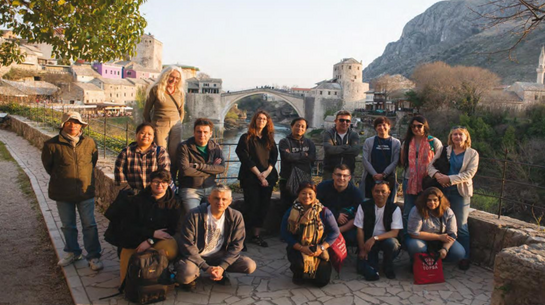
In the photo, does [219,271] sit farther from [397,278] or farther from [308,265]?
[397,278]

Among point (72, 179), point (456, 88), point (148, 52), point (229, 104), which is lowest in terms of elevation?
point (72, 179)

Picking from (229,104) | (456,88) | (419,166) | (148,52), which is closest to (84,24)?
(419,166)

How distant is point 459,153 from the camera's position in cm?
388

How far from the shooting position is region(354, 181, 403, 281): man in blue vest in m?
3.63

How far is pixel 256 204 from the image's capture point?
4.24m

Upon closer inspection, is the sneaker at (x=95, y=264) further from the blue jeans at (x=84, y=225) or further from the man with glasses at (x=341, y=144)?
the man with glasses at (x=341, y=144)

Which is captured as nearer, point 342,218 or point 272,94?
point 342,218

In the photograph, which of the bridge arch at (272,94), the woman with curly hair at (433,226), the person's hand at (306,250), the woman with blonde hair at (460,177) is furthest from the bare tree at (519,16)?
the bridge arch at (272,94)

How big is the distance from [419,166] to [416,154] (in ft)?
0.43

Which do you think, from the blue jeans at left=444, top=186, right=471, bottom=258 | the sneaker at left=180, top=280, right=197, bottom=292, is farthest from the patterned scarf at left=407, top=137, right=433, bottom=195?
the sneaker at left=180, top=280, right=197, bottom=292

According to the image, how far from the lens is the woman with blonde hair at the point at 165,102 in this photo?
4.21 metres

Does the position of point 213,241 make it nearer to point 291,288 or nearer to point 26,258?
point 291,288

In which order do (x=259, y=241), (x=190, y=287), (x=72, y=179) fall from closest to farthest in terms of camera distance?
(x=190, y=287)
(x=72, y=179)
(x=259, y=241)

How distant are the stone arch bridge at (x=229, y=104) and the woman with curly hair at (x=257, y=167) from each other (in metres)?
44.2
